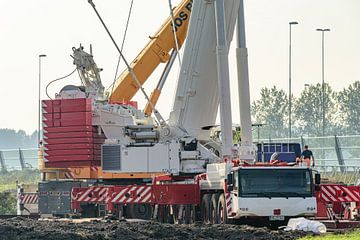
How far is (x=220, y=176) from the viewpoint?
37.6 meters

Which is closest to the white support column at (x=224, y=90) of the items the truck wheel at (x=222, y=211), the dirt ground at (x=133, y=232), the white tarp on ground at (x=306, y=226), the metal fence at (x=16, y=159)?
the truck wheel at (x=222, y=211)

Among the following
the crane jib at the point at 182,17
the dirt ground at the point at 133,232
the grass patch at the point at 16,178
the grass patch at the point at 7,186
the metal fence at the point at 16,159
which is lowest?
the dirt ground at the point at 133,232

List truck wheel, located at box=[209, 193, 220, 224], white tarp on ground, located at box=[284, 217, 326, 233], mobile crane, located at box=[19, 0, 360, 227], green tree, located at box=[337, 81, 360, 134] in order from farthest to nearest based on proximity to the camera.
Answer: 1. green tree, located at box=[337, 81, 360, 134]
2. truck wheel, located at box=[209, 193, 220, 224]
3. mobile crane, located at box=[19, 0, 360, 227]
4. white tarp on ground, located at box=[284, 217, 326, 233]

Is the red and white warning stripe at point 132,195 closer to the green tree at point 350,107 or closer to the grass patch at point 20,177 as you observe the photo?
the grass patch at point 20,177

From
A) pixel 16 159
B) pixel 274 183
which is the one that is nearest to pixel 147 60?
pixel 274 183

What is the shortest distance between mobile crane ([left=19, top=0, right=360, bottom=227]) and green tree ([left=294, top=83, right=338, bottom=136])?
7789 centimetres

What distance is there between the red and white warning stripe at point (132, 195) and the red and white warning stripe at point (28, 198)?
29.3 feet

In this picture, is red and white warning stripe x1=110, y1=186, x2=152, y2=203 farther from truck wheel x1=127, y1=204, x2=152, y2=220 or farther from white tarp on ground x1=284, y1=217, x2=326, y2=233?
white tarp on ground x1=284, y1=217, x2=326, y2=233

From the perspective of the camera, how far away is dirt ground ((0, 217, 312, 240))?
94.2 feet

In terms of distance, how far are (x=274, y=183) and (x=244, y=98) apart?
6.47 m

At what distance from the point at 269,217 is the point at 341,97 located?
320 feet

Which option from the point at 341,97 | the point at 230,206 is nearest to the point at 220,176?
the point at 230,206

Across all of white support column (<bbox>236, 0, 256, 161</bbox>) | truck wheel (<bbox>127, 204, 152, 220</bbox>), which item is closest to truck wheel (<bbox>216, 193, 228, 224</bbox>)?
white support column (<bbox>236, 0, 256, 161</bbox>)

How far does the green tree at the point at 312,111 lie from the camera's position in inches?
4985
